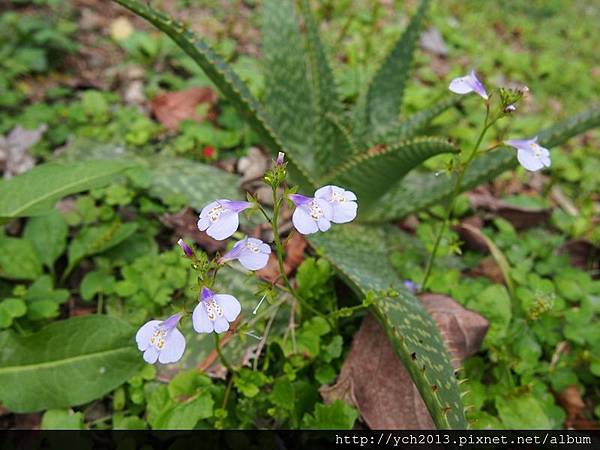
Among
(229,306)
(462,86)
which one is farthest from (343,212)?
(462,86)

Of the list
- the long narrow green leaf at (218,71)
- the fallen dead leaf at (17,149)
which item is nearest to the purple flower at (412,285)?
the long narrow green leaf at (218,71)

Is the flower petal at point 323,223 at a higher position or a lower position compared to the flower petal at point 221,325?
higher

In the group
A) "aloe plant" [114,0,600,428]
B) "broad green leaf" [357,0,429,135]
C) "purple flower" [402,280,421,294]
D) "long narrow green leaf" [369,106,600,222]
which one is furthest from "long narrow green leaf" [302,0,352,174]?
"purple flower" [402,280,421,294]

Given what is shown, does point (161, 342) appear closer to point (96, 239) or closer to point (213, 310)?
point (213, 310)

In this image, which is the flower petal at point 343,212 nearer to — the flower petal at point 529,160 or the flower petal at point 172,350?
the flower petal at point 172,350

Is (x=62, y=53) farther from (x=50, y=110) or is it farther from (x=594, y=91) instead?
(x=594, y=91)

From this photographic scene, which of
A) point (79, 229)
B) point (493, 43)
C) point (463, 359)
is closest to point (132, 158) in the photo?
point (79, 229)

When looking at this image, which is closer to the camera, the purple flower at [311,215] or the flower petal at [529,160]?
the purple flower at [311,215]

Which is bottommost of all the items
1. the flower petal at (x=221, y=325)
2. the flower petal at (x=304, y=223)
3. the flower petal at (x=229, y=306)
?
the flower petal at (x=221, y=325)
